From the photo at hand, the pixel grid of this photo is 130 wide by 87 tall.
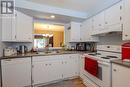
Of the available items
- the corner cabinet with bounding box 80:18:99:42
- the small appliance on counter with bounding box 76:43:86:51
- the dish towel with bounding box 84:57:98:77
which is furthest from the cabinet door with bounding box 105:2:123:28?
the small appliance on counter with bounding box 76:43:86:51

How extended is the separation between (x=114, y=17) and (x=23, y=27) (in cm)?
237

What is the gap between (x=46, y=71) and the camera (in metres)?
2.76

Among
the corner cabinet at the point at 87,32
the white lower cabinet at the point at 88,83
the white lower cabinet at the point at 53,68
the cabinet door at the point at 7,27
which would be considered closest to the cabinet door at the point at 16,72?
the white lower cabinet at the point at 53,68

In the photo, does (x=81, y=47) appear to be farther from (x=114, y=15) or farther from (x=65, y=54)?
(x=114, y=15)

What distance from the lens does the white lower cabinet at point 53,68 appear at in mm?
2639

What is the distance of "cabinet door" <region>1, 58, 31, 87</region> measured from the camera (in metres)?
2.22

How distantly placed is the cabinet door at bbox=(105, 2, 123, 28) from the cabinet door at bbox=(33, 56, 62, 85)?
1744mm

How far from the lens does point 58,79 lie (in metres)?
2.97

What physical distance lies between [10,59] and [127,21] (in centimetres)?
259

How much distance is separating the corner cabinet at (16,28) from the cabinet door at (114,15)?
216 centimetres

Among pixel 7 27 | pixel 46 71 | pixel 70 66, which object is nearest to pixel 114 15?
pixel 70 66

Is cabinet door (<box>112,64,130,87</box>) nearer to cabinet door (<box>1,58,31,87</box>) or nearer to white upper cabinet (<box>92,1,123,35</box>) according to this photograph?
white upper cabinet (<box>92,1,123,35</box>)

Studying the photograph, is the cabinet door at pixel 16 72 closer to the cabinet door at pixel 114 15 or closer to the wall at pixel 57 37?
the wall at pixel 57 37

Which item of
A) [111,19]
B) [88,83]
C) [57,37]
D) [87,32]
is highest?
[111,19]
